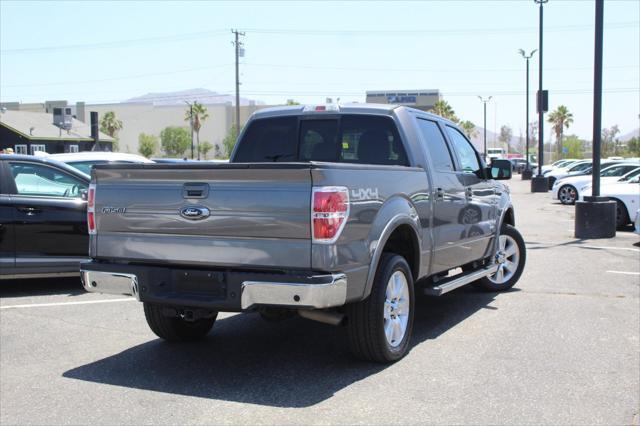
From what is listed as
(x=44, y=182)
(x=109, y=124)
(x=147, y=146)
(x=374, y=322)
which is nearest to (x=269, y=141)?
(x=374, y=322)

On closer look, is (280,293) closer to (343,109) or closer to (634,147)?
(343,109)

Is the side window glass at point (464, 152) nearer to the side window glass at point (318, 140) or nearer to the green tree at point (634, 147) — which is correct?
the side window glass at point (318, 140)

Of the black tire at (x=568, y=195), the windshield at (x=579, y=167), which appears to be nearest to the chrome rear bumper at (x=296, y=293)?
the black tire at (x=568, y=195)

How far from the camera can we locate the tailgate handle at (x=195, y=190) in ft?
16.3

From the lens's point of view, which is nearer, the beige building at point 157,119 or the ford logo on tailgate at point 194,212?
the ford logo on tailgate at point 194,212

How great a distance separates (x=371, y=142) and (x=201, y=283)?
2310mm

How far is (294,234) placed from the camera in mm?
4734

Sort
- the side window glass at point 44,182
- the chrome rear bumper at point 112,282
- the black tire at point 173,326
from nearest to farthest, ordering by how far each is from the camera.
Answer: the chrome rear bumper at point 112,282
the black tire at point 173,326
the side window glass at point 44,182

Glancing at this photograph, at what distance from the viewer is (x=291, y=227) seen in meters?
4.73

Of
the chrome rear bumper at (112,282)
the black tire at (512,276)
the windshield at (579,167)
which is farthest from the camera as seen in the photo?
the windshield at (579,167)

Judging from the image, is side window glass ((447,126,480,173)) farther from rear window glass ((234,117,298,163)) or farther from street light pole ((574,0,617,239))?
street light pole ((574,0,617,239))

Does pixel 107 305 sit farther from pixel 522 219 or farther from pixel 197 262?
pixel 522 219

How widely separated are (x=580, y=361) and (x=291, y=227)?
105 inches

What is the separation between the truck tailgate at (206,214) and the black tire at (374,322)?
817 millimetres
